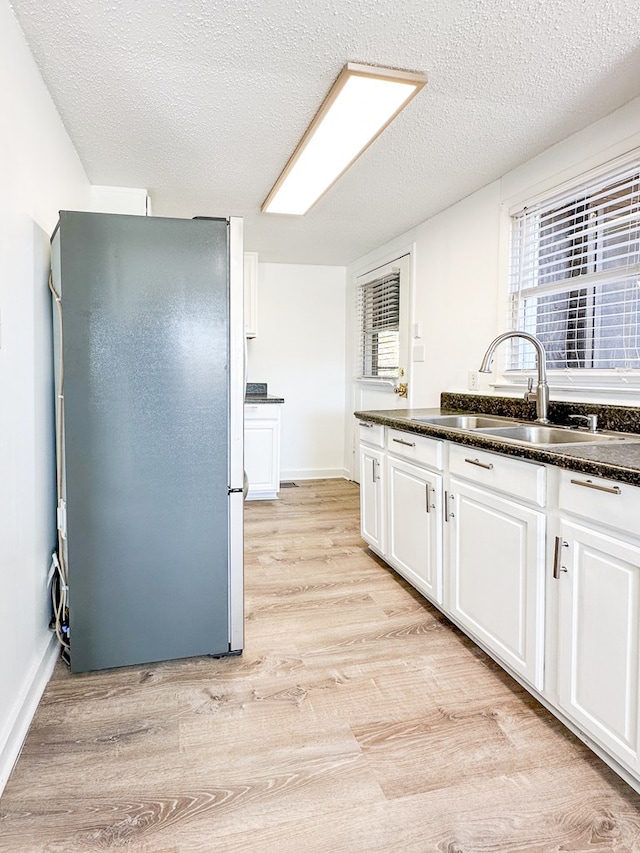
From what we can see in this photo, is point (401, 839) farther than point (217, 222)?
No

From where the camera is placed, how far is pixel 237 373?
1.99 metres

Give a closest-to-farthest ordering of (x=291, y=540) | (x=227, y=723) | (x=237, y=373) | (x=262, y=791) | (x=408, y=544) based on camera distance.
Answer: (x=262, y=791) → (x=227, y=723) → (x=237, y=373) → (x=408, y=544) → (x=291, y=540)

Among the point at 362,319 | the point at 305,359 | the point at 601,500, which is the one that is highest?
the point at 362,319

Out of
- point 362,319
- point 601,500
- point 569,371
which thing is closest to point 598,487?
point 601,500

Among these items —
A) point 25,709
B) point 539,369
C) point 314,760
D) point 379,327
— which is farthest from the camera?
point 379,327

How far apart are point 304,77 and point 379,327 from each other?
2.85 metres

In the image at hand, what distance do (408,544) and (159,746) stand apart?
143 cm

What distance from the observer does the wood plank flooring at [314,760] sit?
4.17 ft

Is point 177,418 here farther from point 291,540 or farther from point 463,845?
point 291,540

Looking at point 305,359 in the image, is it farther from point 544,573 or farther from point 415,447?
point 544,573

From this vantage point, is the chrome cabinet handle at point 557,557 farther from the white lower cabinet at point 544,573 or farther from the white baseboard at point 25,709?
the white baseboard at point 25,709

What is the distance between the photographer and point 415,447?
250cm

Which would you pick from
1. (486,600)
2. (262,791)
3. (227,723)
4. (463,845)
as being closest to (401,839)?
(463,845)

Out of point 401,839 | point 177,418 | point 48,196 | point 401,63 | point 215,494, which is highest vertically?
point 401,63
